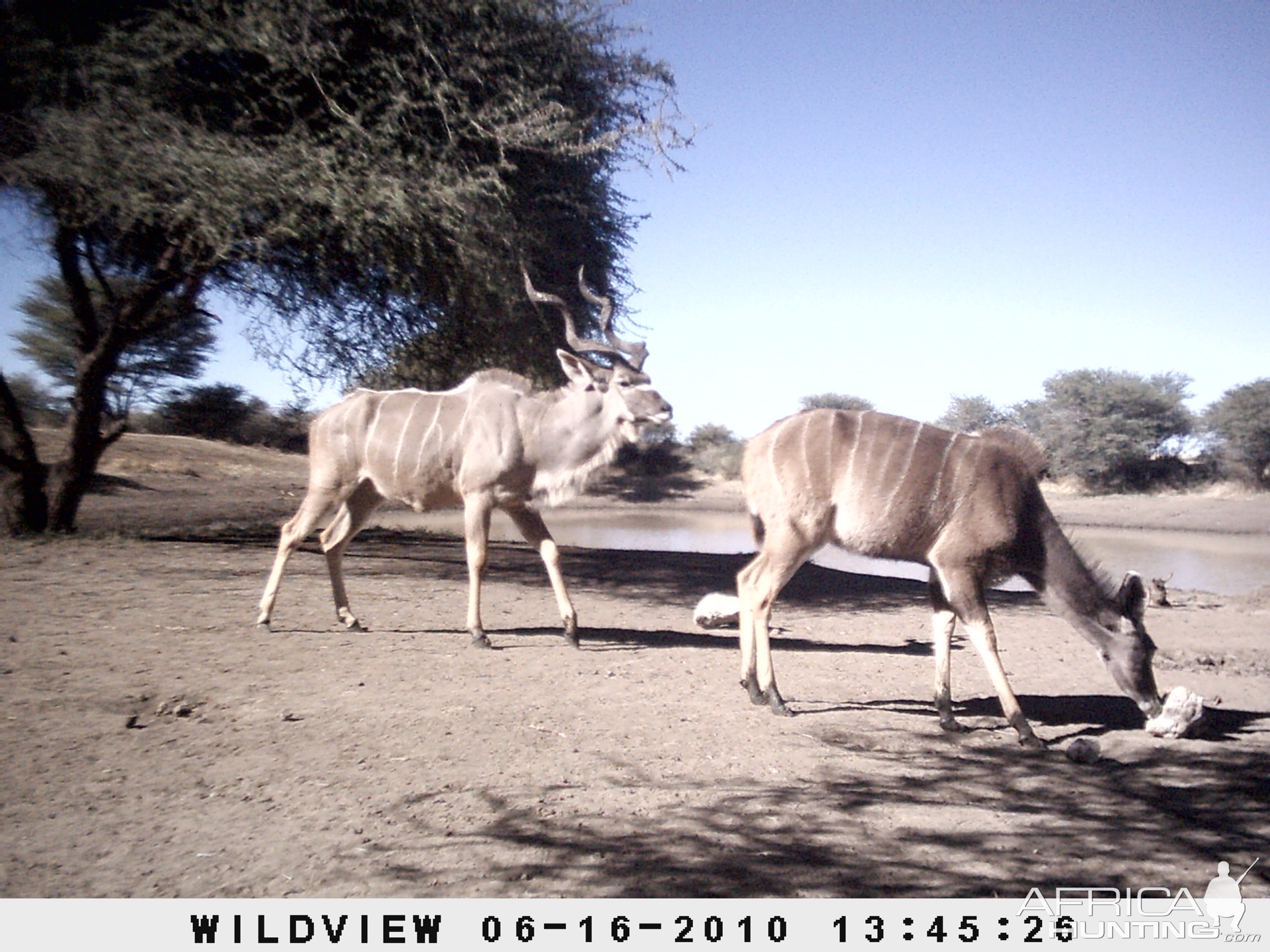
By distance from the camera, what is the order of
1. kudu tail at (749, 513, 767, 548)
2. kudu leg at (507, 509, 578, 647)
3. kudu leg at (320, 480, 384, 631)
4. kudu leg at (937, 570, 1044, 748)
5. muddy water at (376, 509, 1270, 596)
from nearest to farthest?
1. kudu leg at (937, 570, 1044, 748)
2. kudu tail at (749, 513, 767, 548)
3. kudu leg at (507, 509, 578, 647)
4. kudu leg at (320, 480, 384, 631)
5. muddy water at (376, 509, 1270, 596)

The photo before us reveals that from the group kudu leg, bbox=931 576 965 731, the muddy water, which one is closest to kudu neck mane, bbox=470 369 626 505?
the muddy water

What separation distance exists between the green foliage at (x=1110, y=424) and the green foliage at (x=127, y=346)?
28.2 ft

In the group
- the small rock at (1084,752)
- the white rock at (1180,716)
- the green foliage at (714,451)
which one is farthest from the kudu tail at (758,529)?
the green foliage at (714,451)

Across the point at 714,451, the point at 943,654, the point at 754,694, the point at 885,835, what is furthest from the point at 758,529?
the point at 714,451

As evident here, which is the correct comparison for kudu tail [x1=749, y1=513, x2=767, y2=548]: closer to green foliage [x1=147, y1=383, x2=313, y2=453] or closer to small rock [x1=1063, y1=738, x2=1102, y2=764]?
small rock [x1=1063, y1=738, x2=1102, y2=764]

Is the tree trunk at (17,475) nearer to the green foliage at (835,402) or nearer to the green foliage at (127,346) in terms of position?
the green foliage at (127,346)

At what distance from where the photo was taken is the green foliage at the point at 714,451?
717 inches

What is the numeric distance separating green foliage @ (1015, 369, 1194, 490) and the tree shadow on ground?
13.9 feet

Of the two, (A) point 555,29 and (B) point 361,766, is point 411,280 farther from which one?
(B) point 361,766

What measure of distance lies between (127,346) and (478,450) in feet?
19.5

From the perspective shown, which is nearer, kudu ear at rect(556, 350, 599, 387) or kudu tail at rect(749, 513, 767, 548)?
kudu tail at rect(749, 513, 767, 548)

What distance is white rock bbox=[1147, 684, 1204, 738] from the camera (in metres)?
5.22

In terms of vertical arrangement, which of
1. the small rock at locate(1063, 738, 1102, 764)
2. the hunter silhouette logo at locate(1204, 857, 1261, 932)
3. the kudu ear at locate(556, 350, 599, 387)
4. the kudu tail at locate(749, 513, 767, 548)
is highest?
the kudu ear at locate(556, 350, 599, 387)

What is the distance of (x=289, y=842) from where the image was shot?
324 centimetres
